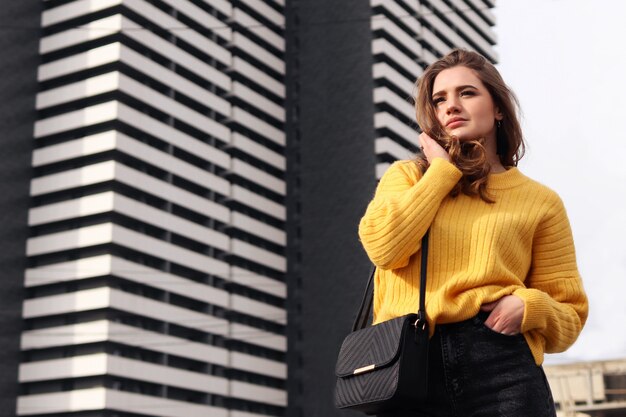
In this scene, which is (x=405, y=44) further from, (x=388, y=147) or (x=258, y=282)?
(x=258, y=282)

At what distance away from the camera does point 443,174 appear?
2273 millimetres

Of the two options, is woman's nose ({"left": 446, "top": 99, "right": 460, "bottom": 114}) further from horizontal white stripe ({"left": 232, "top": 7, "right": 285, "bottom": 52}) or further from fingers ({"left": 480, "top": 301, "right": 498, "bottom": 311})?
horizontal white stripe ({"left": 232, "top": 7, "right": 285, "bottom": 52})

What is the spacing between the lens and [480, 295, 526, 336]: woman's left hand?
7.09ft

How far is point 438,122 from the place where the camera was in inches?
94.8

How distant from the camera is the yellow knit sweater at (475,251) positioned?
2184 mm

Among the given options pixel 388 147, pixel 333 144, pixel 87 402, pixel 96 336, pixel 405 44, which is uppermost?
pixel 405 44

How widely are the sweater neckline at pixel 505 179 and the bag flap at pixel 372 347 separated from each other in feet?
1.32

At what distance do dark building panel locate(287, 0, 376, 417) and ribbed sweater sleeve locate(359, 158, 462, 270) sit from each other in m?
68.9

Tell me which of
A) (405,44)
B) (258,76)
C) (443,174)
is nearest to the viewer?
(443,174)

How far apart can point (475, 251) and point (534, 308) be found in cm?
17

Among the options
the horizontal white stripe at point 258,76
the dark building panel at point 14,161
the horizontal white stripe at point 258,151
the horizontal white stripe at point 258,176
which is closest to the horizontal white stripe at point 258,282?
the horizontal white stripe at point 258,176

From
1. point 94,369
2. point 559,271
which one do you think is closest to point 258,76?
point 94,369

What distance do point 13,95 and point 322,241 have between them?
24.6 meters

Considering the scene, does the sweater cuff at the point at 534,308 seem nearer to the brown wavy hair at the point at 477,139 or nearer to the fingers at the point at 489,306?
the fingers at the point at 489,306
